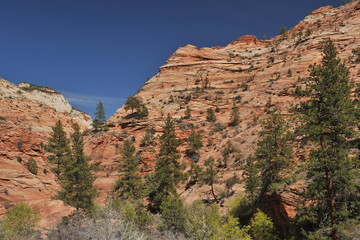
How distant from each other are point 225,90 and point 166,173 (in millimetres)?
47362

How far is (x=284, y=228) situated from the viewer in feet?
60.5

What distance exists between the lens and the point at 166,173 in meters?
32.9

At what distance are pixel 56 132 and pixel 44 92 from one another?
298 ft

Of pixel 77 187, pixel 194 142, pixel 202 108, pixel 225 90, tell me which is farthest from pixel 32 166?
pixel 225 90

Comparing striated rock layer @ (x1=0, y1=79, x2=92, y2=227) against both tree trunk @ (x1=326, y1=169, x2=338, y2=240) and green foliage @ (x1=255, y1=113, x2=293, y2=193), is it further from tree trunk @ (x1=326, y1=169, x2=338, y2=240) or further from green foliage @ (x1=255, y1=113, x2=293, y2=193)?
tree trunk @ (x1=326, y1=169, x2=338, y2=240)

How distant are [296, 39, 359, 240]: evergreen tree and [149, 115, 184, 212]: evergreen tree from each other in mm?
20306

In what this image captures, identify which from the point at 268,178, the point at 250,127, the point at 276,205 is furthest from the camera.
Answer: the point at 250,127

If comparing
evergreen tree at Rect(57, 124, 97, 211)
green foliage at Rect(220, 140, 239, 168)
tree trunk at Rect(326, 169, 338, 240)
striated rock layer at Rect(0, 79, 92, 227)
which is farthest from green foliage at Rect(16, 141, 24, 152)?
tree trunk at Rect(326, 169, 338, 240)

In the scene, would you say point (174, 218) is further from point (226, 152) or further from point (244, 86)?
point (244, 86)

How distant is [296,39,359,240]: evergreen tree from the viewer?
43.9 feet

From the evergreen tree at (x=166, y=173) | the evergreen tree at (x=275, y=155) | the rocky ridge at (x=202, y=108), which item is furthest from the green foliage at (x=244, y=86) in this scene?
the evergreen tree at (x=275, y=155)

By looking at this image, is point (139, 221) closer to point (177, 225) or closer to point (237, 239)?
point (177, 225)

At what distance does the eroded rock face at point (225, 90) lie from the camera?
4888cm

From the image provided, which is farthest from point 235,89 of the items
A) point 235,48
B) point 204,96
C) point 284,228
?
point 284,228
